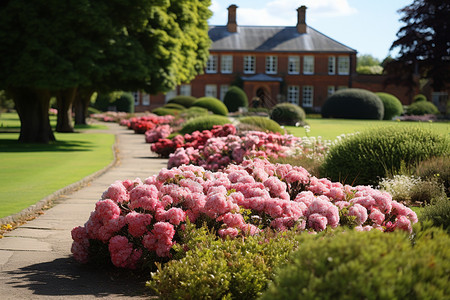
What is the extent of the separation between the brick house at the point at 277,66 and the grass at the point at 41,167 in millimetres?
34529

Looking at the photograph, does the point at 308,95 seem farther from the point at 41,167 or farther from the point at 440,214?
the point at 440,214

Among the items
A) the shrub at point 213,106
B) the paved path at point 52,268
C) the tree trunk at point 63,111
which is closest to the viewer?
the paved path at point 52,268

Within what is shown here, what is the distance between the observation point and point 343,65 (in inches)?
2188

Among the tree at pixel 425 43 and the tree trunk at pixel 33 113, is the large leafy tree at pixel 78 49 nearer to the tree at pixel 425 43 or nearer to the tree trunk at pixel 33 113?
the tree trunk at pixel 33 113

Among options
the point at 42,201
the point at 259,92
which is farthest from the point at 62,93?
the point at 259,92

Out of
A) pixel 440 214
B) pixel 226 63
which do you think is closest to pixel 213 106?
pixel 226 63

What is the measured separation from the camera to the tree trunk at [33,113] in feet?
68.2

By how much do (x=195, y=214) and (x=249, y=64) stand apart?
52214mm

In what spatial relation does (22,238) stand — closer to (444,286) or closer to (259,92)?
(444,286)

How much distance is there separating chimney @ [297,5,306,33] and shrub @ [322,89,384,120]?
17.6 m

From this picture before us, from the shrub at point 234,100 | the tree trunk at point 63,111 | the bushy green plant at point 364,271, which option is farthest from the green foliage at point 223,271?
the shrub at point 234,100

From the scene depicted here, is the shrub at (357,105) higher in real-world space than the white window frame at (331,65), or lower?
lower

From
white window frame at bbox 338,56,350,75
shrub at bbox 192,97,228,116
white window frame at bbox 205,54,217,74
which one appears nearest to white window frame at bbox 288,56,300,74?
white window frame at bbox 338,56,350,75

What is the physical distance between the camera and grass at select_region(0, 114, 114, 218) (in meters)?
9.11
